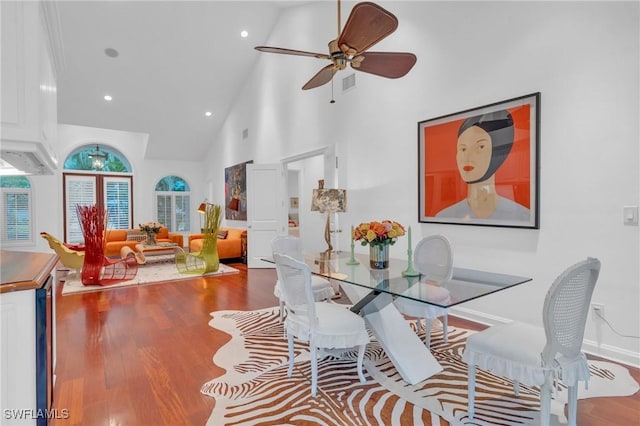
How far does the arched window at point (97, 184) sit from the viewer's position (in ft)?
31.0

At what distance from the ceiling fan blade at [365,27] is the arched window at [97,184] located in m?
9.46

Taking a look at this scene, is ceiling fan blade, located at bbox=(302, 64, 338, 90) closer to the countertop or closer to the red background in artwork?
the red background in artwork

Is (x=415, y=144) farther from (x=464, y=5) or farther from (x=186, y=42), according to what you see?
(x=186, y=42)

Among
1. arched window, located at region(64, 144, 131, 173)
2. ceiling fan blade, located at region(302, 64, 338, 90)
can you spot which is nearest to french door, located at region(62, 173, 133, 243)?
arched window, located at region(64, 144, 131, 173)

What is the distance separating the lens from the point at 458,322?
141 inches

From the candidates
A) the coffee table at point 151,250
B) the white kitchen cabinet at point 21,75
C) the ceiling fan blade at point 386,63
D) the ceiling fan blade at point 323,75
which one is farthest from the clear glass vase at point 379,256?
the coffee table at point 151,250

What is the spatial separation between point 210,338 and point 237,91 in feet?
22.0

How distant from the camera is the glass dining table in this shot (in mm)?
2135

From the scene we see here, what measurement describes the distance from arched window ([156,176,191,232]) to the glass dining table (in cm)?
927

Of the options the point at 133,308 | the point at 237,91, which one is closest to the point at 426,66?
the point at 133,308

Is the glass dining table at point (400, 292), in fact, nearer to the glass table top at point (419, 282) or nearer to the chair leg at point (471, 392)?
the glass table top at point (419, 282)

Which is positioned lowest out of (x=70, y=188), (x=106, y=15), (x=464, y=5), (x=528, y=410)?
(x=528, y=410)

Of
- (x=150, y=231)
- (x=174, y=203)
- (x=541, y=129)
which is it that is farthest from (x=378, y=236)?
(x=174, y=203)

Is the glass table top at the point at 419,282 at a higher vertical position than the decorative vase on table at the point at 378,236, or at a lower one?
lower
